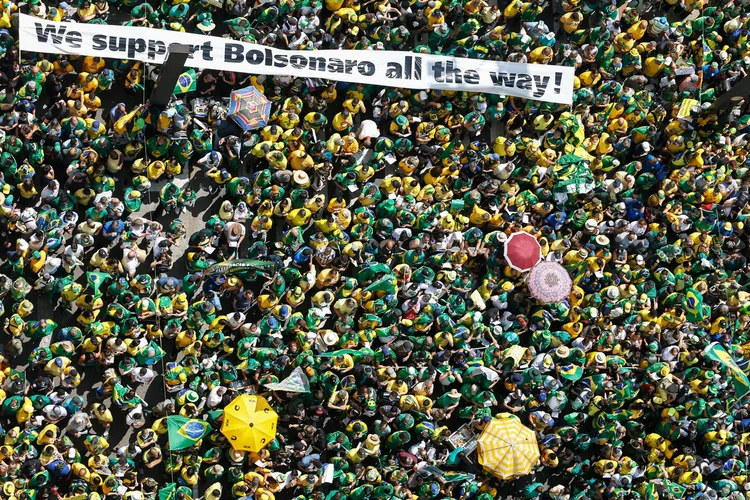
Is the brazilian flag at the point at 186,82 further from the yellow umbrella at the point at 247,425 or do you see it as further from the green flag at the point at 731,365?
the green flag at the point at 731,365

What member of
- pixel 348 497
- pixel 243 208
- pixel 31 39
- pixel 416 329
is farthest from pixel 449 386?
pixel 31 39

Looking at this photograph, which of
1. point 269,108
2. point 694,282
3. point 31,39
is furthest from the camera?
point 694,282

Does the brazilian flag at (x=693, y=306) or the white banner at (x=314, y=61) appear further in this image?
the brazilian flag at (x=693, y=306)

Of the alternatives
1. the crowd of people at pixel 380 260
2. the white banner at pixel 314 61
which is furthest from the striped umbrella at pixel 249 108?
the white banner at pixel 314 61

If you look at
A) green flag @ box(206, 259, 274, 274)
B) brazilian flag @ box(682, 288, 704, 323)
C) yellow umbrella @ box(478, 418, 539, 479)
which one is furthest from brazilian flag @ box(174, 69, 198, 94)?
brazilian flag @ box(682, 288, 704, 323)

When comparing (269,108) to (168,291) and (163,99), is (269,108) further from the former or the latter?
(168,291)

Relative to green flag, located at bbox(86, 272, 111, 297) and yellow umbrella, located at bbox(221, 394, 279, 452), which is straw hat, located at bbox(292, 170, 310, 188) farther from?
yellow umbrella, located at bbox(221, 394, 279, 452)

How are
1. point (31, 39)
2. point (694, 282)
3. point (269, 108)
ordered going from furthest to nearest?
point (694, 282) → point (269, 108) → point (31, 39)
